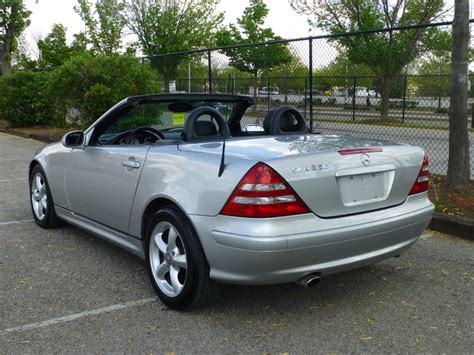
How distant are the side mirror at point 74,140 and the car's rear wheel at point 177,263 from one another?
1.52m

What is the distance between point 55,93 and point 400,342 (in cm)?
1162

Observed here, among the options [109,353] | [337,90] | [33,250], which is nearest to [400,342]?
[109,353]

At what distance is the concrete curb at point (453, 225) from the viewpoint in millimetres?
5270

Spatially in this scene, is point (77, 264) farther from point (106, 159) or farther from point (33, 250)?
point (106, 159)

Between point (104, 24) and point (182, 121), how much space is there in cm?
3607

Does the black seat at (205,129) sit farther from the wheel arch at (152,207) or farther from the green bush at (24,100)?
the green bush at (24,100)

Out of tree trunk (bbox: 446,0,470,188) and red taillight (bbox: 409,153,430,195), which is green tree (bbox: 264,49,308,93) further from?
red taillight (bbox: 409,153,430,195)

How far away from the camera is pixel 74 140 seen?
5062mm

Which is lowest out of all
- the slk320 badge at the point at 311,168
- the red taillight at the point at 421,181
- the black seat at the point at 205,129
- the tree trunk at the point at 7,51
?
the red taillight at the point at 421,181

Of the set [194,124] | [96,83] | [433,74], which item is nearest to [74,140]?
[194,124]

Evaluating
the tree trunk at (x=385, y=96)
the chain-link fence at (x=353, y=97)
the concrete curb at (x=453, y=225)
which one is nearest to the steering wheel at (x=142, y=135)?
the concrete curb at (x=453, y=225)

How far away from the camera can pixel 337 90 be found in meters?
9.17

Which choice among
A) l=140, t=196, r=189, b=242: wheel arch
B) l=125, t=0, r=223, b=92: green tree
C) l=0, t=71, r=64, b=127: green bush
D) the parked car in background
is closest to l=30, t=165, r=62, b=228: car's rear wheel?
l=140, t=196, r=189, b=242: wheel arch

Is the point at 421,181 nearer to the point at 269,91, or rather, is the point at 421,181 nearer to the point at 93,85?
the point at 269,91
